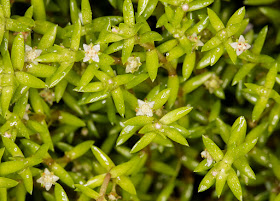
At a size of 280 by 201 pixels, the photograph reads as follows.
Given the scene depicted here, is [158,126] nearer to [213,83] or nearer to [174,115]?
[174,115]

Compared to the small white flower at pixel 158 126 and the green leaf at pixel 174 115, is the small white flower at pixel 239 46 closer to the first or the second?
the green leaf at pixel 174 115

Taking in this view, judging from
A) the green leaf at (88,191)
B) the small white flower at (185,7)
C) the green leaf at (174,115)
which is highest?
the small white flower at (185,7)

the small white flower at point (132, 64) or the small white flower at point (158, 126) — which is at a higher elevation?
the small white flower at point (132, 64)

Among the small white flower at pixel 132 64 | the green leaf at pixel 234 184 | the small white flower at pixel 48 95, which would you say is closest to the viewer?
the green leaf at pixel 234 184

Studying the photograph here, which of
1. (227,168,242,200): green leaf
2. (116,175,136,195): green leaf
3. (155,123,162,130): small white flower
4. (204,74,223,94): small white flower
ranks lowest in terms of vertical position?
(116,175,136,195): green leaf

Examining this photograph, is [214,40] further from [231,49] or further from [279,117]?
[279,117]

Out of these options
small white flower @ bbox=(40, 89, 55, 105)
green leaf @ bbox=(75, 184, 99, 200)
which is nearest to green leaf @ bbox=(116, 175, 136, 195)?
green leaf @ bbox=(75, 184, 99, 200)

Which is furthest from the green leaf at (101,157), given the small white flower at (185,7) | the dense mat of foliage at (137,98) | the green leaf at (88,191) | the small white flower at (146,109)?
the small white flower at (185,7)

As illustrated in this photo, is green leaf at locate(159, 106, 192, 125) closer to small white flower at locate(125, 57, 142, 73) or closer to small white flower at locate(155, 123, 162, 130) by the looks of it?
small white flower at locate(155, 123, 162, 130)

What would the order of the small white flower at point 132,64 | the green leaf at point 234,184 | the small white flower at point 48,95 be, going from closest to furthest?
the green leaf at point 234,184
the small white flower at point 132,64
the small white flower at point 48,95
